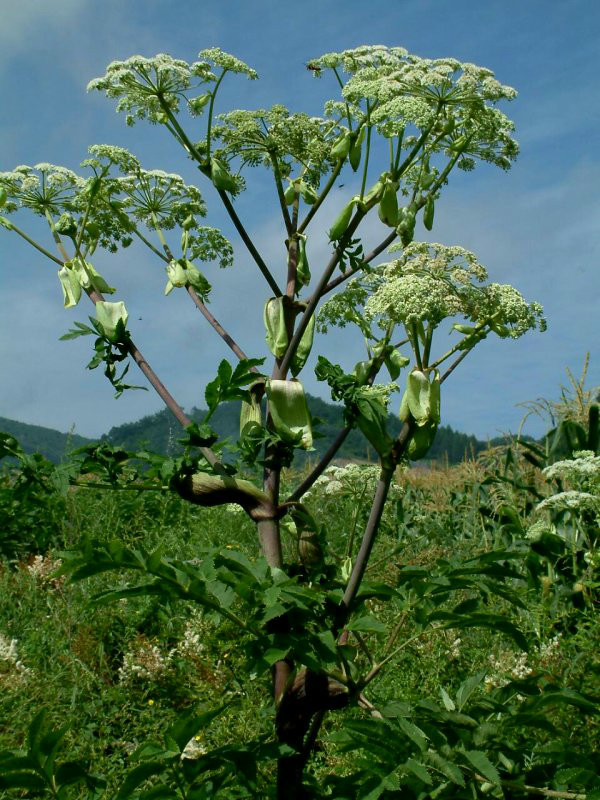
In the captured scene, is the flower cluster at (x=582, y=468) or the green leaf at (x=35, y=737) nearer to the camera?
the green leaf at (x=35, y=737)

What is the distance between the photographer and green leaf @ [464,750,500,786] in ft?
6.17

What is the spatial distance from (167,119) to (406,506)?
6.20m

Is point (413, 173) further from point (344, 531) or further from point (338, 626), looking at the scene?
point (344, 531)

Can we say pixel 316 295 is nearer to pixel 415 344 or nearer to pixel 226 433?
pixel 415 344

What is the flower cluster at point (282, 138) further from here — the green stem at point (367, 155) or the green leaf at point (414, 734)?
the green leaf at point (414, 734)

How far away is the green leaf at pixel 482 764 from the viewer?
6.17ft

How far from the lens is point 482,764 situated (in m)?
1.92

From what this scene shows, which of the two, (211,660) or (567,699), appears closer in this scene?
(567,699)

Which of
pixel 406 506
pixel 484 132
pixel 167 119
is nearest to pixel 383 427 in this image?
pixel 484 132

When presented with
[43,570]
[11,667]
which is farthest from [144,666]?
[43,570]

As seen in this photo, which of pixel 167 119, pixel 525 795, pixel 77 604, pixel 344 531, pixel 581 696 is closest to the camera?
pixel 581 696

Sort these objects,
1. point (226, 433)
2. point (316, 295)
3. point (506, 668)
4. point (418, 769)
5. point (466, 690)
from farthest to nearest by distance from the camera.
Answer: point (226, 433), point (506, 668), point (466, 690), point (316, 295), point (418, 769)

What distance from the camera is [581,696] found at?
213 centimetres

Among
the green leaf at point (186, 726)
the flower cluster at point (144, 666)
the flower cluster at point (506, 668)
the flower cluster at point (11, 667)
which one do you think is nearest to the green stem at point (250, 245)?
the green leaf at point (186, 726)
